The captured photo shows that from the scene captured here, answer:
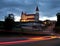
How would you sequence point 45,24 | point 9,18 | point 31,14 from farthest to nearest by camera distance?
1. point 45,24
2. point 31,14
3. point 9,18

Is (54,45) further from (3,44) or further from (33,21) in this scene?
(3,44)

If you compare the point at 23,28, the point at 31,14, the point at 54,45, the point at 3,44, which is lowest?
the point at 54,45

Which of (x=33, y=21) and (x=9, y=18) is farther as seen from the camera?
(x=33, y=21)

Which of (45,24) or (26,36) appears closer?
(26,36)

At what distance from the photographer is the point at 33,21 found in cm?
705

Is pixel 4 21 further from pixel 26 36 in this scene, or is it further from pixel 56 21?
pixel 56 21

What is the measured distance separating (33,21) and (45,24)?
0.73 meters

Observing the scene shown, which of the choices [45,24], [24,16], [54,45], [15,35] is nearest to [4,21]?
[15,35]

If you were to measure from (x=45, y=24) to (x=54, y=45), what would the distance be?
1856 millimetres

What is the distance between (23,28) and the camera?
578 centimetres

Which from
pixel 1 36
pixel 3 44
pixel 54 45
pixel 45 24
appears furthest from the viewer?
pixel 54 45

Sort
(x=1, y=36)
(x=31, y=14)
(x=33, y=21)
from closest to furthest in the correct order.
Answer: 1. (x=1, y=36)
2. (x=31, y=14)
3. (x=33, y=21)

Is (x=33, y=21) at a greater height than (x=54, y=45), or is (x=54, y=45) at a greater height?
(x=33, y=21)

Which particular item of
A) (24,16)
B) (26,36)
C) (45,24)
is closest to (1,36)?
(26,36)
